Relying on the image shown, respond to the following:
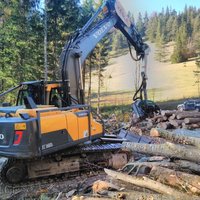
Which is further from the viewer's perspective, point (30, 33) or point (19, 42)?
point (30, 33)

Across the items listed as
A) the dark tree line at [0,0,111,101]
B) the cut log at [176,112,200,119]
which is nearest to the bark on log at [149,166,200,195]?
the cut log at [176,112,200,119]

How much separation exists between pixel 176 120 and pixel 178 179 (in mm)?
9295

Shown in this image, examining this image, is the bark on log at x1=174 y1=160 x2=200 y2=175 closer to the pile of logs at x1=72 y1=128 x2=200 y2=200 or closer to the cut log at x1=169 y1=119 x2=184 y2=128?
the pile of logs at x1=72 y1=128 x2=200 y2=200

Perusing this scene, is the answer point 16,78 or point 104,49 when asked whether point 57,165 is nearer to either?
point 16,78

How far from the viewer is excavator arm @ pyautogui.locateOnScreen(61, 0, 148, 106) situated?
Result: 10445mm

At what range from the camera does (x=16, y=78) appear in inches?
965

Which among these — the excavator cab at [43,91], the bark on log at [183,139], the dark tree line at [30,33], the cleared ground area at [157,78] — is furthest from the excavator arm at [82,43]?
the cleared ground area at [157,78]

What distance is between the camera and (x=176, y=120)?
14.1 metres

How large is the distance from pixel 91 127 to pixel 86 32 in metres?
3.43

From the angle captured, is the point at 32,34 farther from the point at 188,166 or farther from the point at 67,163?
the point at 188,166

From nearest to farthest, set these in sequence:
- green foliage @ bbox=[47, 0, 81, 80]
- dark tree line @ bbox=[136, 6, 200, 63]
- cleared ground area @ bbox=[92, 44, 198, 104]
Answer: green foliage @ bbox=[47, 0, 81, 80]
cleared ground area @ bbox=[92, 44, 198, 104]
dark tree line @ bbox=[136, 6, 200, 63]

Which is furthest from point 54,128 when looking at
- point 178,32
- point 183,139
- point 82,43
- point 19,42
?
point 178,32

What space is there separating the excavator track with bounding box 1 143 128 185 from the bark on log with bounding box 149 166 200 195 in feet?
14.9

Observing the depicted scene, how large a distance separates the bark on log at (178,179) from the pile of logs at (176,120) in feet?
27.8
